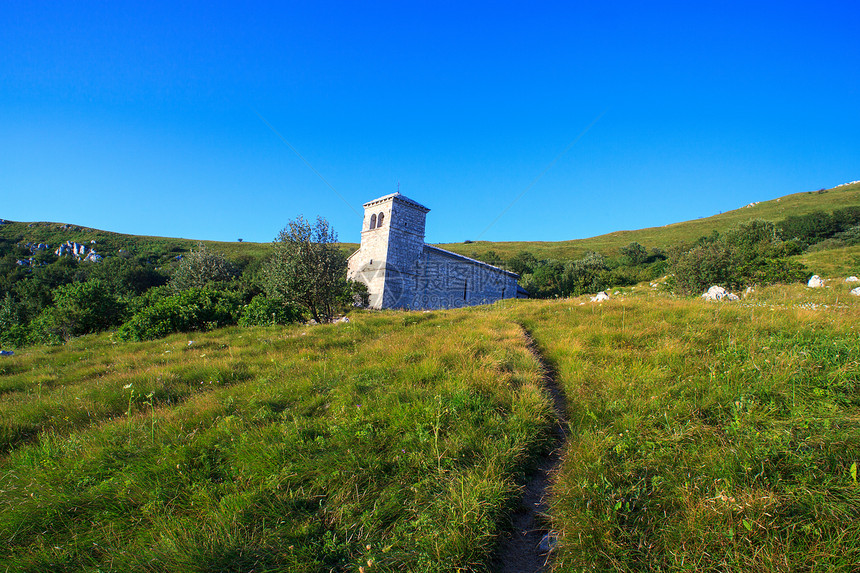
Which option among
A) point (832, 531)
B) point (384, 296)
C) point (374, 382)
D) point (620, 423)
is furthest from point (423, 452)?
point (384, 296)

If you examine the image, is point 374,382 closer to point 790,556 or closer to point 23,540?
point 23,540

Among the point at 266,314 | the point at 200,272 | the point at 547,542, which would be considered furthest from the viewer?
the point at 200,272

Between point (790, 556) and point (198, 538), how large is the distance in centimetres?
437

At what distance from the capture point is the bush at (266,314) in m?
14.6

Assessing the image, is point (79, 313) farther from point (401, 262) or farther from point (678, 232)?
point (678, 232)

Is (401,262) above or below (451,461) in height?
above

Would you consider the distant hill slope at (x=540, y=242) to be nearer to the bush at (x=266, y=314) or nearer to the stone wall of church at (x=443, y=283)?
the stone wall of church at (x=443, y=283)

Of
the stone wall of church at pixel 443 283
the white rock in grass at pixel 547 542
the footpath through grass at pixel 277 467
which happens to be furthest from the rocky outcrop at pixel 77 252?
the white rock in grass at pixel 547 542

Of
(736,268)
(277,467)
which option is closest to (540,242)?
(736,268)

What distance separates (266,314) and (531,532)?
46.8 feet

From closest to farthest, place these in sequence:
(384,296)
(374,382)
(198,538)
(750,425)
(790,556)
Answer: (790,556)
(198,538)
(750,425)
(374,382)
(384,296)

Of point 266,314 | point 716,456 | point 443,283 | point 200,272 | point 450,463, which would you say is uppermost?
point 443,283

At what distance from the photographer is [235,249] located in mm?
89875

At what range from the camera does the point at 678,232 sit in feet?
304
